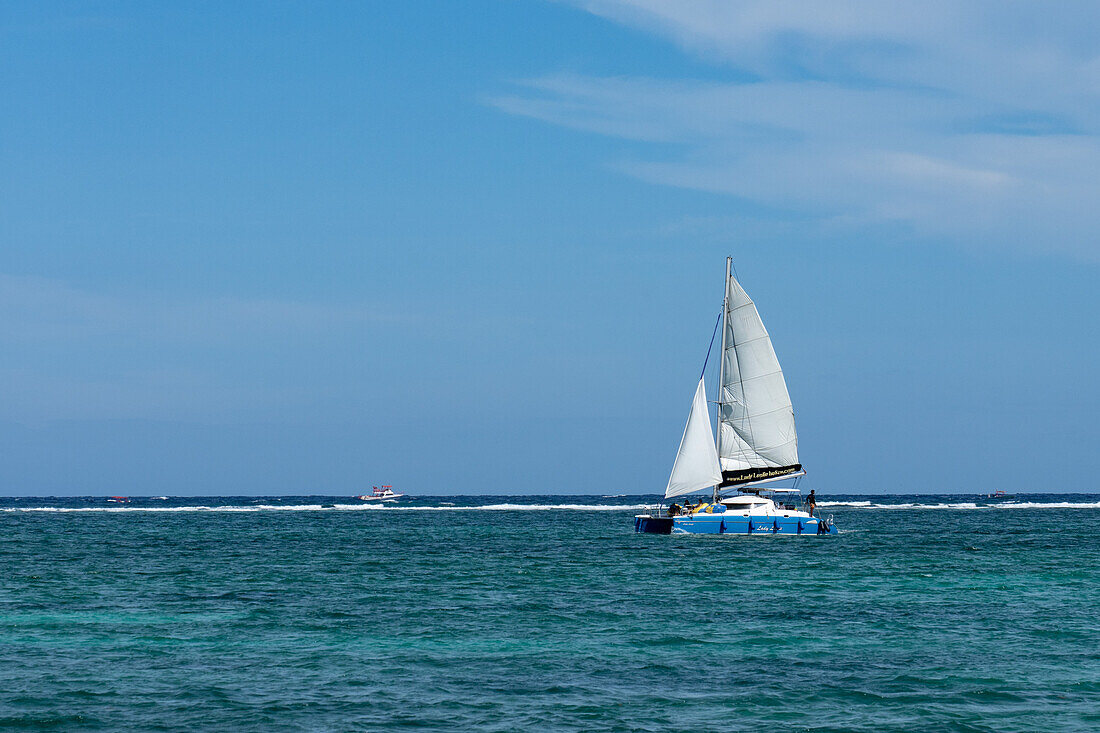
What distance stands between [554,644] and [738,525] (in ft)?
157

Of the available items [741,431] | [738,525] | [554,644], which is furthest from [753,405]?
[554,644]

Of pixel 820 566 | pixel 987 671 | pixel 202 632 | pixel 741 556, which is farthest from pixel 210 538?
pixel 987 671

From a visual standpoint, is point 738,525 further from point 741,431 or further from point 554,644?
point 554,644

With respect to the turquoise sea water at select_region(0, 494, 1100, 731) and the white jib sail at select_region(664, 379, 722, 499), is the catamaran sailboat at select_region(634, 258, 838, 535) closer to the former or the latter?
the white jib sail at select_region(664, 379, 722, 499)

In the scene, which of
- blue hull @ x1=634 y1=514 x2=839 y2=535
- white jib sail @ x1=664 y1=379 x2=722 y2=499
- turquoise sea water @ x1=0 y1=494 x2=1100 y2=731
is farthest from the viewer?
white jib sail @ x1=664 y1=379 x2=722 y2=499

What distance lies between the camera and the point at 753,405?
82938 mm

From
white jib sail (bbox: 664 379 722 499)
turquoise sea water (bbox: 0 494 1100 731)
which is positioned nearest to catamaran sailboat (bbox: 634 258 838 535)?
white jib sail (bbox: 664 379 722 499)

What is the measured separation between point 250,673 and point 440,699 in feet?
18.1

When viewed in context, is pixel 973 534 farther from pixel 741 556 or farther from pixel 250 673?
pixel 250 673

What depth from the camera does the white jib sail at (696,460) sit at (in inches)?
3241

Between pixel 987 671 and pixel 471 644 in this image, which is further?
pixel 471 644

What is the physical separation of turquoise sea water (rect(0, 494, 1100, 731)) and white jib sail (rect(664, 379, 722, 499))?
741 inches

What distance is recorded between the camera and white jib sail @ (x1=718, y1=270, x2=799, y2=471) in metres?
82.9

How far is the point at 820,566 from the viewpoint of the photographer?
58719 mm
